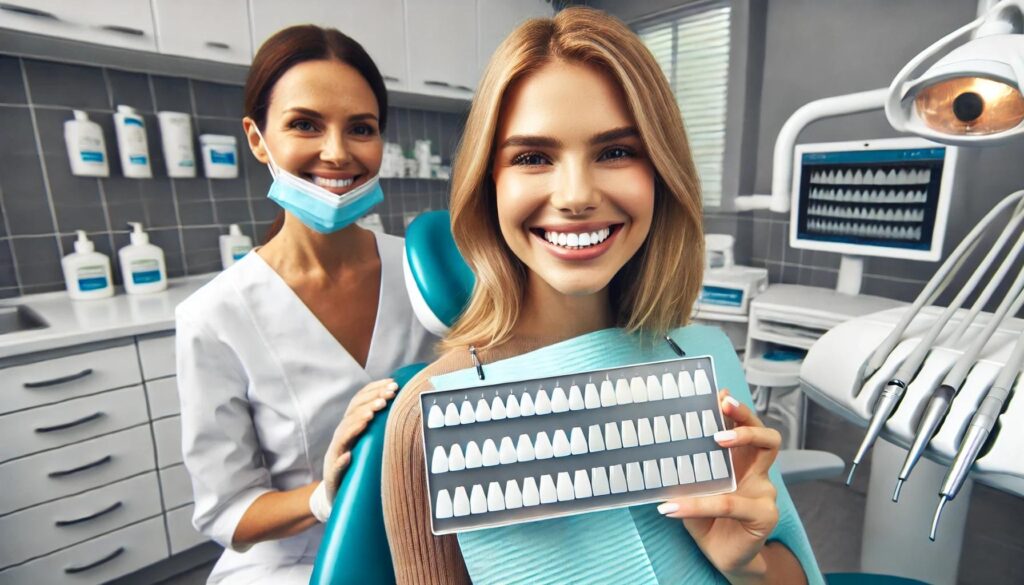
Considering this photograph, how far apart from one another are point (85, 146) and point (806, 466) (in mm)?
2429

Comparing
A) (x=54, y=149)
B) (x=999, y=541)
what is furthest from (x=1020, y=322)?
(x=54, y=149)

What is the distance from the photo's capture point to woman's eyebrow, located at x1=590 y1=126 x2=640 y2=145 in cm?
62

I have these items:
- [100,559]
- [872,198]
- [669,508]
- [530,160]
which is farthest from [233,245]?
[872,198]

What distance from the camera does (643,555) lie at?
66 cm

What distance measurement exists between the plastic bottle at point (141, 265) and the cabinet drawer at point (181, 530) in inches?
32.7

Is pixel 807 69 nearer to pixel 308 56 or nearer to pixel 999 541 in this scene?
pixel 999 541

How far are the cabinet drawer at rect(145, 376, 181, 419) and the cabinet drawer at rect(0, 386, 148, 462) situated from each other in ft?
0.08

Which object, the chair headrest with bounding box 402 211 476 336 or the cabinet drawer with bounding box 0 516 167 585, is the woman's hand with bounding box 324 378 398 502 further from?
the cabinet drawer with bounding box 0 516 167 585

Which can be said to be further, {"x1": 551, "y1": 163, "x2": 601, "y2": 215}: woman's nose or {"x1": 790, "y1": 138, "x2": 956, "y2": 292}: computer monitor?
{"x1": 790, "y1": 138, "x2": 956, "y2": 292}: computer monitor

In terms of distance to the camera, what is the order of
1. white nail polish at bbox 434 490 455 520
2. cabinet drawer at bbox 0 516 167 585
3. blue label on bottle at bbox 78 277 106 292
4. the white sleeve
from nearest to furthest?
white nail polish at bbox 434 490 455 520 < the white sleeve < cabinet drawer at bbox 0 516 167 585 < blue label on bottle at bbox 78 277 106 292

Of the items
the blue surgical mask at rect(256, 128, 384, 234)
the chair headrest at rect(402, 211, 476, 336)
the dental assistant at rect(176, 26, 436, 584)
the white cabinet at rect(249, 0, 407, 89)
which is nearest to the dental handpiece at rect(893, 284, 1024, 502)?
the chair headrest at rect(402, 211, 476, 336)

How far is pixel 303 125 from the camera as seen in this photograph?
41.8 inches

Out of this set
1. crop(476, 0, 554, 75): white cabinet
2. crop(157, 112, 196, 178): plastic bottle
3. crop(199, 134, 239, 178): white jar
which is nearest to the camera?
crop(157, 112, 196, 178): plastic bottle

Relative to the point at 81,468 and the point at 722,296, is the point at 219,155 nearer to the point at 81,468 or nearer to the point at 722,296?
the point at 81,468
